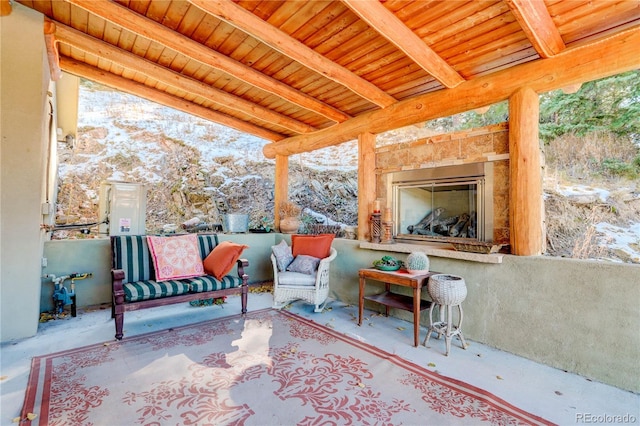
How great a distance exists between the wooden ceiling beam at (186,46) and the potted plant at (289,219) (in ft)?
5.96

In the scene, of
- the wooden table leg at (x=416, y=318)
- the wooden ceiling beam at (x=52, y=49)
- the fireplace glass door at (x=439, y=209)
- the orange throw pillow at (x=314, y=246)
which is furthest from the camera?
the orange throw pillow at (x=314, y=246)

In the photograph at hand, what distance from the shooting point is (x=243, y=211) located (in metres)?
7.22

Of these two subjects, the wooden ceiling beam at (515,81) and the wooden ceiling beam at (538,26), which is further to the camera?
the wooden ceiling beam at (515,81)

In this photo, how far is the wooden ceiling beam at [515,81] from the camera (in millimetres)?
2246

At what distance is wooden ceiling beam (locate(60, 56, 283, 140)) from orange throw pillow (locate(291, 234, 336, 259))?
2.23 m

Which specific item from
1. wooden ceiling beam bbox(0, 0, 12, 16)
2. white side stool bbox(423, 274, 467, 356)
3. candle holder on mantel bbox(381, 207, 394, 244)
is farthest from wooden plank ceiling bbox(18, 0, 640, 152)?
white side stool bbox(423, 274, 467, 356)

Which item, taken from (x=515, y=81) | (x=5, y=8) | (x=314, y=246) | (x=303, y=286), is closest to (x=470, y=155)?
(x=515, y=81)

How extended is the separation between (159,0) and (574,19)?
320 cm

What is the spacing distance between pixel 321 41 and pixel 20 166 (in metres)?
2.97

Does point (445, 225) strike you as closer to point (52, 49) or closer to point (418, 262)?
point (418, 262)

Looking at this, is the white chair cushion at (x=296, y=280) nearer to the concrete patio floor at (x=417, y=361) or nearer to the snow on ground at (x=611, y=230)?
the concrete patio floor at (x=417, y=361)

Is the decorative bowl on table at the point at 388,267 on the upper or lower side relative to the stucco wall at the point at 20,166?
lower

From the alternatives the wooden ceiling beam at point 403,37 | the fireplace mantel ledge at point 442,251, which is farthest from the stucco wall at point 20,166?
the fireplace mantel ledge at point 442,251

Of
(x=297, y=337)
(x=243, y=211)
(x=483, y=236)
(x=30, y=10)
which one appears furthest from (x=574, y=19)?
(x=243, y=211)
